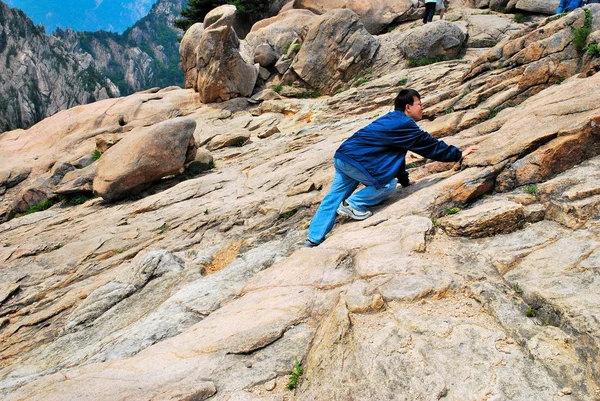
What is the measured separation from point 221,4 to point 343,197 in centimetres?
3051

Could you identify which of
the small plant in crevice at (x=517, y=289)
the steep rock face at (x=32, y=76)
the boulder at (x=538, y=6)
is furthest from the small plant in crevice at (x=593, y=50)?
the steep rock face at (x=32, y=76)

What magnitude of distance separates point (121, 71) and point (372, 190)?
173836mm

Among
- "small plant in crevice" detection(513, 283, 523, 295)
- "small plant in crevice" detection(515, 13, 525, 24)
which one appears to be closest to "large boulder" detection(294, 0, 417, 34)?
"small plant in crevice" detection(515, 13, 525, 24)

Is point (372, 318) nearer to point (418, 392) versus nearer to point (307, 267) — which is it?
point (418, 392)

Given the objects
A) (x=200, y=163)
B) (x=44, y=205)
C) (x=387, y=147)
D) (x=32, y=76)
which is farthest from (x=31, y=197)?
(x=32, y=76)

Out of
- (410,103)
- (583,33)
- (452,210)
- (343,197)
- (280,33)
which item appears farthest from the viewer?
(280,33)

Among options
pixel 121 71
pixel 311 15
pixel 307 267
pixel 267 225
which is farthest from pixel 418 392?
pixel 121 71

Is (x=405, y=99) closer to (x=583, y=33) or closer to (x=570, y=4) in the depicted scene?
(x=583, y=33)

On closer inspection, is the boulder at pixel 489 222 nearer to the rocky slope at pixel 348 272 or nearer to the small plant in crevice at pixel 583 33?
the rocky slope at pixel 348 272

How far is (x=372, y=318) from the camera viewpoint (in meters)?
4.22

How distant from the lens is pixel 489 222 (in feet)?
17.9

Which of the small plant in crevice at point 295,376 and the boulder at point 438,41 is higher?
the boulder at point 438,41

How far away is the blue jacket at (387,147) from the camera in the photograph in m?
6.68

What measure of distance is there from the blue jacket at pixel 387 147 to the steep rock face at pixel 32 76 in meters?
82.8
